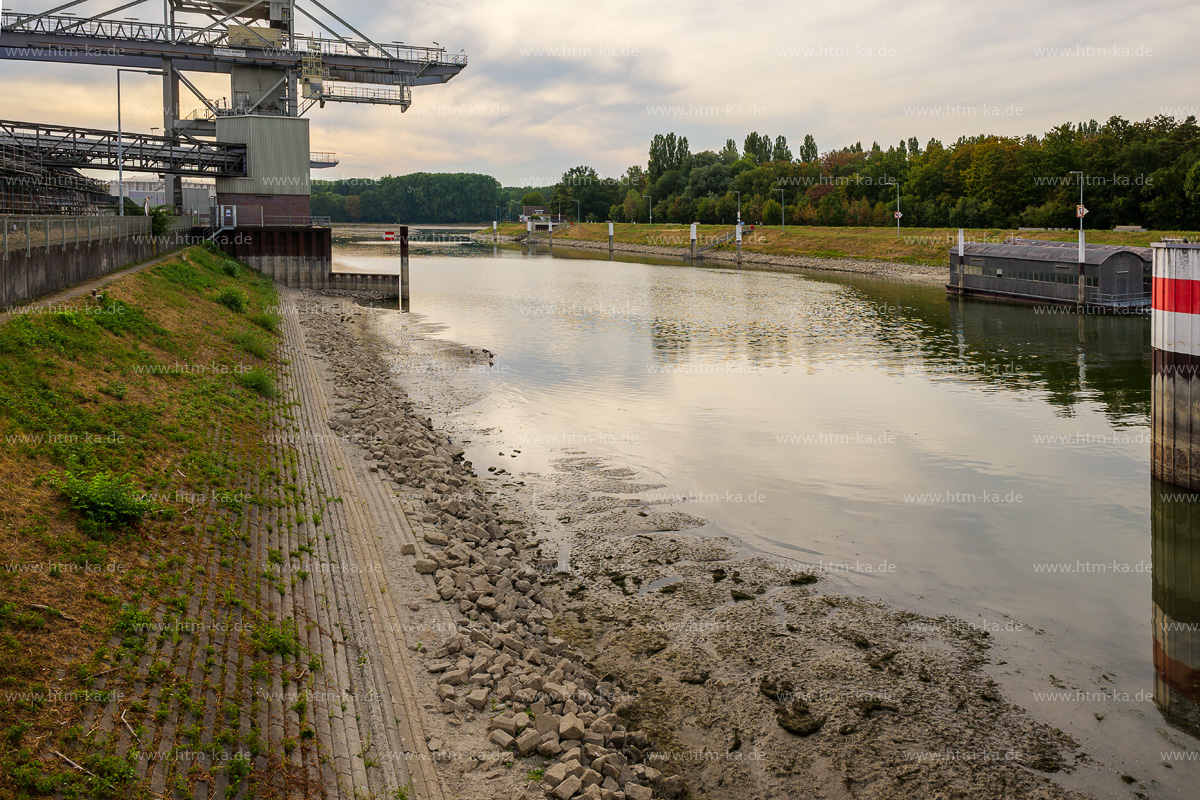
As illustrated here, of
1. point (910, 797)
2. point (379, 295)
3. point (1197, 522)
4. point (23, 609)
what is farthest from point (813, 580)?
point (379, 295)

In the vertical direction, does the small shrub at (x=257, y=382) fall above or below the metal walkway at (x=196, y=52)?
below

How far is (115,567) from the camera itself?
9.89 meters

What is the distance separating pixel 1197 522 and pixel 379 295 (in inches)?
2084

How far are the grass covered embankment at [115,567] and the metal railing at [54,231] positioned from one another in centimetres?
187

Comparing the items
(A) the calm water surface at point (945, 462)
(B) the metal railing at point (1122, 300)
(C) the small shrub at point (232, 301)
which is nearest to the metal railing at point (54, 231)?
(C) the small shrub at point (232, 301)

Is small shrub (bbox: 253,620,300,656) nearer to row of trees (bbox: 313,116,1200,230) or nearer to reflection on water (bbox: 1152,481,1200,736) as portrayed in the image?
reflection on water (bbox: 1152,481,1200,736)

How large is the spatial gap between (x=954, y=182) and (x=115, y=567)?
112509 mm

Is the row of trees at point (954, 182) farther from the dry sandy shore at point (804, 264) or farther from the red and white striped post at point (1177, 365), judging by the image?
the red and white striped post at point (1177, 365)

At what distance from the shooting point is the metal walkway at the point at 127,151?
165ft

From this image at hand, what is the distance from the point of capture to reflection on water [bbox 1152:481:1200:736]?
38.9 feet

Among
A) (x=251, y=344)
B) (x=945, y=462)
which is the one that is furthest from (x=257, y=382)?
(x=945, y=462)

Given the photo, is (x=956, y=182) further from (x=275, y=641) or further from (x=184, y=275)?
(x=275, y=641)

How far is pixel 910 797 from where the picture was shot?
31.9 feet

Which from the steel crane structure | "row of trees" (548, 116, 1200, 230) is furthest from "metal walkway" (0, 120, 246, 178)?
"row of trees" (548, 116, 1200, 230)
